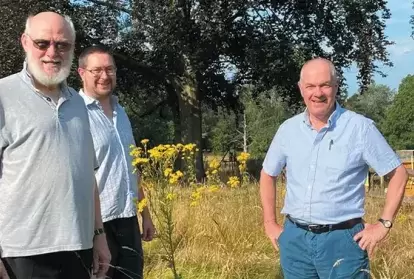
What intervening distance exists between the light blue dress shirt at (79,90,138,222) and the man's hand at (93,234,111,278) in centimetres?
52

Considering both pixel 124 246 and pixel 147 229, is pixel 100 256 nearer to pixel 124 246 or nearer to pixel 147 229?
pixel 124 246

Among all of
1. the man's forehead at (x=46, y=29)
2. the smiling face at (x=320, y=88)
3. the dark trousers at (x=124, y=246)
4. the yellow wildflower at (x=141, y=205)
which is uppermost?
the man's forehead at (x=46, y=29)

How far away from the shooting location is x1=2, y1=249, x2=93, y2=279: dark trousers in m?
2.71

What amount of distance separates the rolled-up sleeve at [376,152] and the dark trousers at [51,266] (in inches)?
61.4

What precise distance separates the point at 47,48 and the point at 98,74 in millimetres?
922

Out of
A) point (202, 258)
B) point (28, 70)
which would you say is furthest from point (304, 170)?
point (202, 258)

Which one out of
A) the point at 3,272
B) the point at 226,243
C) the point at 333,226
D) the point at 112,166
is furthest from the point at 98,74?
the point at 226,243

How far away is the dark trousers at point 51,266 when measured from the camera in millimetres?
2713

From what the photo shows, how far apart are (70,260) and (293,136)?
1.47 meters

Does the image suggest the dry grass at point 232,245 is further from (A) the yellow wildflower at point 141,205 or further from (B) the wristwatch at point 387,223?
(A) the yellow wildflower at point 141,205

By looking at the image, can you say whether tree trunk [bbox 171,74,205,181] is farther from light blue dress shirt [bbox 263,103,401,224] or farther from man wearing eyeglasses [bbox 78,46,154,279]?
light blue dress shirt [bbox 263,103,401,224]

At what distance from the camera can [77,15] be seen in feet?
56.9

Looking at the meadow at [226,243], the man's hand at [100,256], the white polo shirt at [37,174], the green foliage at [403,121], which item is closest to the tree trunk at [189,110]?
the meadow at [226,243]

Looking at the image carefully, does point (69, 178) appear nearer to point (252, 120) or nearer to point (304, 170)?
point (304, 170)
